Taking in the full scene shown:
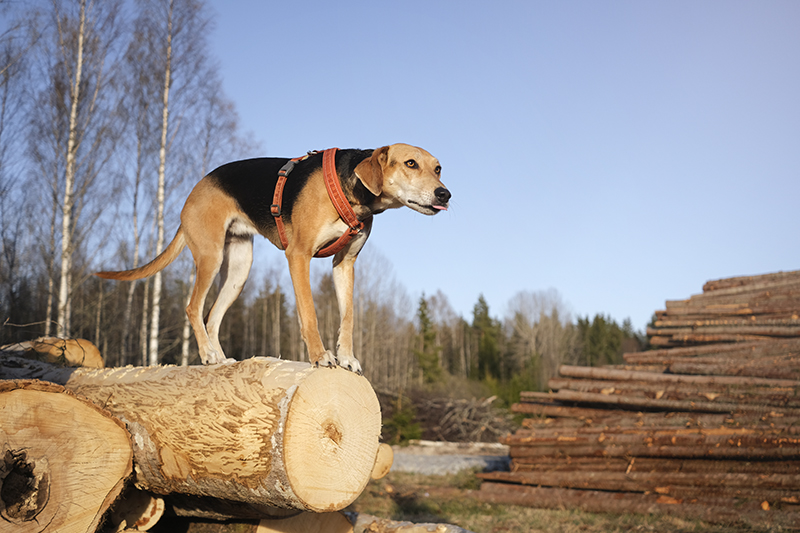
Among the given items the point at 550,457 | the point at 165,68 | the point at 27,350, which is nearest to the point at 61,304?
the point at 165,68

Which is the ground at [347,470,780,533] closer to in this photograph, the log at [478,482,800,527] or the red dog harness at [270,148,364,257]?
the log at [478,482,800,527]

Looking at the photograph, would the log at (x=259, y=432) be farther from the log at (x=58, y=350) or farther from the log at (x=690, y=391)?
the log at (x=690, y=391)

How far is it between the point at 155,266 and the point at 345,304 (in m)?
1.79

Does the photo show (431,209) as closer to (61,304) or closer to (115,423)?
(115,423)

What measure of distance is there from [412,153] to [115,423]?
2391mm

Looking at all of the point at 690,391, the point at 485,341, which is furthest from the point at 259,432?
the point at 485,341

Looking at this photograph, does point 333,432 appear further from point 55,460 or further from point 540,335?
point 540,335

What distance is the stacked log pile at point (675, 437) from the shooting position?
7168 millimetres

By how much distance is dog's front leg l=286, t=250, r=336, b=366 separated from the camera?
316 cm

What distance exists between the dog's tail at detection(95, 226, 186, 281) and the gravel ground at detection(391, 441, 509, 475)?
28.2 feet

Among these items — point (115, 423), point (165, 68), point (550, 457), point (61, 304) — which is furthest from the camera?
point (165, 68)

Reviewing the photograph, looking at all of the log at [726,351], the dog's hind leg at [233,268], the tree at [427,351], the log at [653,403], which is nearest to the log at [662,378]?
the log at [653,403]

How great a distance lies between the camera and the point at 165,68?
15.5m

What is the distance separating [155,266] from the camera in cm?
459
